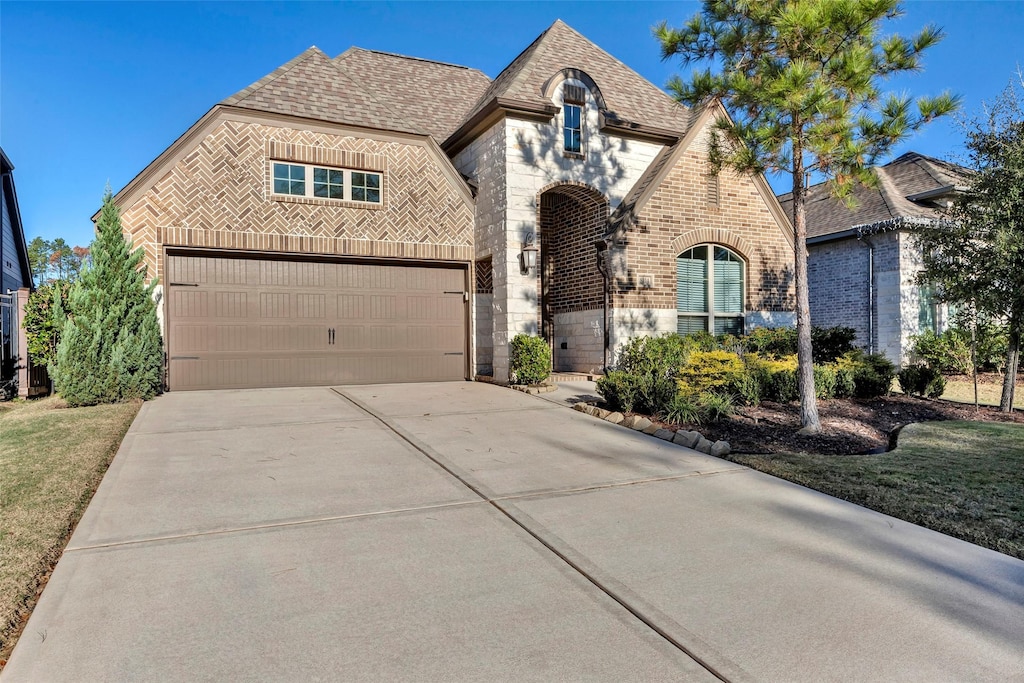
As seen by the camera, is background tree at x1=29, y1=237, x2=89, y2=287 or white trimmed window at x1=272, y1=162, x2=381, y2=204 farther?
background tree at x1=29, y1=237, x2=89, y2=287

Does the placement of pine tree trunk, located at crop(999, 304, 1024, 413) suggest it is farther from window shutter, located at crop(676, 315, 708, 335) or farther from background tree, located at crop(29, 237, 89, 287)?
background tree, located at crop(29, 237, 89, 287)

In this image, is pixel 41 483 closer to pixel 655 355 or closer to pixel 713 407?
pixel 713 407

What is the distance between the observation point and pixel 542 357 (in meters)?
10.9

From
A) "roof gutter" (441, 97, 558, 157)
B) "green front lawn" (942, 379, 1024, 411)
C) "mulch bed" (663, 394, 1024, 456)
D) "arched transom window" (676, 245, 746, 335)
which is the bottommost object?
"green front lawn" (942, 379, 1024, 411)

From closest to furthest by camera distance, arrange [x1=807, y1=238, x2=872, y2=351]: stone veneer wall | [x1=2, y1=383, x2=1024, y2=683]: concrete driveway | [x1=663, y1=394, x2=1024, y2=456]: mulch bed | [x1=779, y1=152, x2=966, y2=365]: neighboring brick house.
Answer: [x1=2, y1=383, x2=1024, y2=683]: concrete driveway, [x1=663, y1=394, x2=1024, y2=456]: mulch bed, [x1=779, y1=152, x2=966, y2=365]: neighboring brick house, [x1=807, y1=238, x2=872, y2=351]: stone veneer wall

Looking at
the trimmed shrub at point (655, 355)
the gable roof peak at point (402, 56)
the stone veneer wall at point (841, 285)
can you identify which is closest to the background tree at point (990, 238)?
the trimmed shrub at point (655, 355)

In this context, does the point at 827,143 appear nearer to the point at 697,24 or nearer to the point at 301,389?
the point at 697,24

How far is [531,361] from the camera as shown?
10.9m

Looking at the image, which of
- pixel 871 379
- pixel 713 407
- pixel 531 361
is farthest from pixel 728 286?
pixel 713 407

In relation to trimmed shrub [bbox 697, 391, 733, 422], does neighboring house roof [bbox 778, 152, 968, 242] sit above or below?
above

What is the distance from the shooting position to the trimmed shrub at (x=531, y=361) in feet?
35.6

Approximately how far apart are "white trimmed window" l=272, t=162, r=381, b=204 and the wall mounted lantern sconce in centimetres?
309

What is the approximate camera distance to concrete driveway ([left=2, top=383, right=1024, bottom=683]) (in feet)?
7.73

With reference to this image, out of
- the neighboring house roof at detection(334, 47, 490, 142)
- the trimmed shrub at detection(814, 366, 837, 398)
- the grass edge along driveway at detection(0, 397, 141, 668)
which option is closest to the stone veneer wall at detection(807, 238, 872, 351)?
the trimmed shrub at detection(814, 366, 837, 398)
